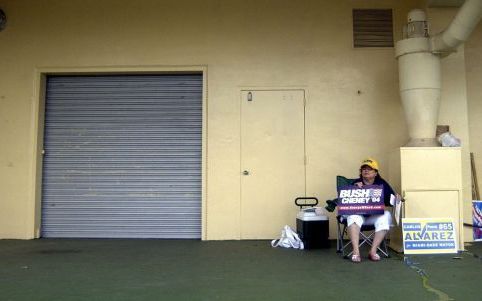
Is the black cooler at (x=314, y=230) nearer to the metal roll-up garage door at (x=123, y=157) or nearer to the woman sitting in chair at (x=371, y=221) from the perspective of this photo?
the woman sitting in chair at (x=371, y=221)

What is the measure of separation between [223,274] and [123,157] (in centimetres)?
301

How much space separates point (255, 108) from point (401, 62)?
195cm

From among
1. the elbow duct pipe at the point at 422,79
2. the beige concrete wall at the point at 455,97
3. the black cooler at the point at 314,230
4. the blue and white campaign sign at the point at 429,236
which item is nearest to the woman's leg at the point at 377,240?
the blue and white campaign sign at the point at 429,236

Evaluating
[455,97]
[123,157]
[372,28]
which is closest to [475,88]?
[455,97]

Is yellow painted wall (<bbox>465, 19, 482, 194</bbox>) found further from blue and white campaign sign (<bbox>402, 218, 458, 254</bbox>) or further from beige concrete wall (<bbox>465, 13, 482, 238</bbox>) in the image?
blue and white campaign sign (<bbox>402, 218, 458, 254</bbox>)

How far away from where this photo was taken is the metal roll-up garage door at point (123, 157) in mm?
6438

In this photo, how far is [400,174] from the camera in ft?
17.2

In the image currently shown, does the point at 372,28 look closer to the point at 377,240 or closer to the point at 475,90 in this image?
the point at 475,90

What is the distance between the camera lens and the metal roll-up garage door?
6438 millimetres

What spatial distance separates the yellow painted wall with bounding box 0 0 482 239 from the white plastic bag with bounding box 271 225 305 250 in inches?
27.2

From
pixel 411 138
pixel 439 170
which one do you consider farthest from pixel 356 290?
pixel 411 138

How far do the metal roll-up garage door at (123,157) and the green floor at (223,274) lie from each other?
2.47 feet

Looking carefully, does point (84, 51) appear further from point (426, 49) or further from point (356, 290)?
point (356, 290)

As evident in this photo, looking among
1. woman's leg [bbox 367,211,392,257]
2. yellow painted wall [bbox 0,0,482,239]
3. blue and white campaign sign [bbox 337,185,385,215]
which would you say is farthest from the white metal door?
woman's leg [bbox 367,211,392,257]
